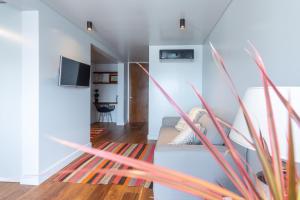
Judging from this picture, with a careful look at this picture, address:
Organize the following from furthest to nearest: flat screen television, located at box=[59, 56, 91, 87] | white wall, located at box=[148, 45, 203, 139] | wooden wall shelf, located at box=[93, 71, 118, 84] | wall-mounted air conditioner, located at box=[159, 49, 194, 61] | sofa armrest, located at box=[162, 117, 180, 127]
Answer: wooden wall shelf, located at box=[93, 71, 118, 84] < white wall, located at box=[148, 45, 203, 139] < wall-mounted air conditioner, located at box=[159, 49, 194, 61] < sofa armrest, located at box=[162, 117, 180, 127] < flat screen television, located at box=[59, 56, 91, 87]

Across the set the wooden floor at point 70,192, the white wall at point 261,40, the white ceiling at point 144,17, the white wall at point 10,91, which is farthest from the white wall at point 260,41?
the white wall at point 10,91

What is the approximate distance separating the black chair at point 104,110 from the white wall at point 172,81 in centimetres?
309

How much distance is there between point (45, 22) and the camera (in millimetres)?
2768

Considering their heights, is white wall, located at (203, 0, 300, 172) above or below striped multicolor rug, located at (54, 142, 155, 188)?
above

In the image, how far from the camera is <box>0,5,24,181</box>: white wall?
8.93 ft

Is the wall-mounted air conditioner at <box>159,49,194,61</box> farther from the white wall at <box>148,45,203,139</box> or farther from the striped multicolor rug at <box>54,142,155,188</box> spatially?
the striped multicolor rug at <box>54,142,155,188</box>

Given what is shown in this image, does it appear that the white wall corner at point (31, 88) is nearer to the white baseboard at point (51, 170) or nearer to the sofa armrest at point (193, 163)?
the white baseboard at point (51, 170)

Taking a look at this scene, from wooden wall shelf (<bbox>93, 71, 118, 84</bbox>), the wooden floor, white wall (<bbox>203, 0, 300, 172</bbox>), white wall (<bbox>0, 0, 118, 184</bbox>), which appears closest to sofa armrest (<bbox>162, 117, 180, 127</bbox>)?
white wall (<bbox>203, 0, 300, 172</bbox>)

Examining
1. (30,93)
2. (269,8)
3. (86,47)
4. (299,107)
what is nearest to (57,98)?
(30,93)

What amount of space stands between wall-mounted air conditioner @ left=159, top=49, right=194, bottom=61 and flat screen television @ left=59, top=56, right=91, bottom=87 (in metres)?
1.83

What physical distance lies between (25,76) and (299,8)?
2755mm

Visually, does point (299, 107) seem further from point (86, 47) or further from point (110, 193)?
point (86, 47)

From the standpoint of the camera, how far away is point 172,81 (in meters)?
5.11

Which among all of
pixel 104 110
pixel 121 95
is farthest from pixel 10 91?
pixel 104 110
